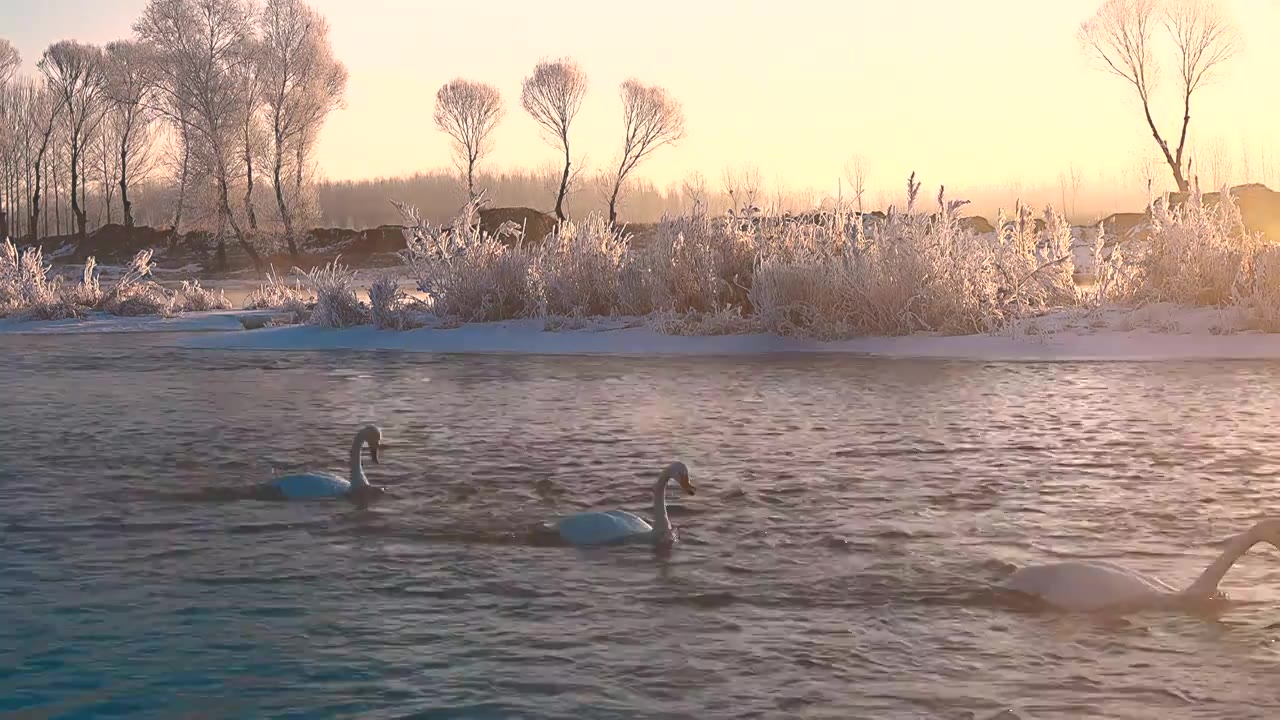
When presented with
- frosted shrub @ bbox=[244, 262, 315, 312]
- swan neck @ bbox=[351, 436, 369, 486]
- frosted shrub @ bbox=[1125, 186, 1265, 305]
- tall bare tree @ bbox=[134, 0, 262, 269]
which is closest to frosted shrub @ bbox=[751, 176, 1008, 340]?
frosted shrub @ bbox=[1125, 186, 1265, 305]

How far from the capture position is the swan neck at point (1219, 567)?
4816 mm

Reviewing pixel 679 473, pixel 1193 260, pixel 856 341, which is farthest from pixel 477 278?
pixel 679 473

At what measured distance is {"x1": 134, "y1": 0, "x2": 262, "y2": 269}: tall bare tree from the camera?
45.7m

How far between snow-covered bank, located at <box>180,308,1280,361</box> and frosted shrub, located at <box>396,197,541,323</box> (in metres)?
0.60

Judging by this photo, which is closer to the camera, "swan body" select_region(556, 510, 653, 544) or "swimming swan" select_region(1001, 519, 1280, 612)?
"swimming swan" select_region(1001, 519, 1280, 612)

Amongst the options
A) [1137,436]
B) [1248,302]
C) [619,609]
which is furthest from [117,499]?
[1248,302]

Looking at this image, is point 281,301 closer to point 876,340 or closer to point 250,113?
point 876,340

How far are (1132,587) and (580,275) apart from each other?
13.8 metres

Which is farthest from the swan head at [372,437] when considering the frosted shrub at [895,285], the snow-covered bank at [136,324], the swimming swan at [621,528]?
the snow-covered bank at [136,324]

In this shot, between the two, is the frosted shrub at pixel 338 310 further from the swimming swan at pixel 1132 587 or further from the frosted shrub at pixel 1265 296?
the swimming swan at pixel 1132 587

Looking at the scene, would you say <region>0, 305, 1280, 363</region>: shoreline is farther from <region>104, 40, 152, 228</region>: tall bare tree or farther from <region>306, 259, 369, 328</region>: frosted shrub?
<region>104, 40, 152, 228</region>: tall bare tree

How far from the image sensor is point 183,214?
5109cm

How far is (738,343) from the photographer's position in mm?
16000

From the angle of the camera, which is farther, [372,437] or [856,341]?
[856,341]
